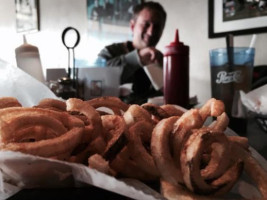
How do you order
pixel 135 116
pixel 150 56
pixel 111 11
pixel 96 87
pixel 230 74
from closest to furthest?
pixel 135 116, pixel 230 74, pixel 96 87, pixel 150 56, pixel 111 11

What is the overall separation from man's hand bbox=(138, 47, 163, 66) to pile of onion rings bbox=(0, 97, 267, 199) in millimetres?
1542

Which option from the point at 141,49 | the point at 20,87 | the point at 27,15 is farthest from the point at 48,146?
the point at 27,15

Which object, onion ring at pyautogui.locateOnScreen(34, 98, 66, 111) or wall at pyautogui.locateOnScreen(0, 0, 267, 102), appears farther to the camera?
wall at pyautogui.locateOnScreen(0, 0, 267, 102)

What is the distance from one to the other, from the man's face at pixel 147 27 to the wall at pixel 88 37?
0.29 m

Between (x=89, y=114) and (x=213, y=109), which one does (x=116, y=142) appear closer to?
(x=89, y=114)

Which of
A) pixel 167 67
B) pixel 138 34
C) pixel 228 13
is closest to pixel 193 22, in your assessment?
pixel 228 13

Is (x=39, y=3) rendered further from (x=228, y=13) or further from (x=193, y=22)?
(x=228, y=13)

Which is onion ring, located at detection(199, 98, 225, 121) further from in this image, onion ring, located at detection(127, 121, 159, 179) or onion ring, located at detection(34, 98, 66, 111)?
onion ring, located at detection(34, 98, 66, 111)

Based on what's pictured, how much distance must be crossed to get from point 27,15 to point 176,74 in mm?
3663

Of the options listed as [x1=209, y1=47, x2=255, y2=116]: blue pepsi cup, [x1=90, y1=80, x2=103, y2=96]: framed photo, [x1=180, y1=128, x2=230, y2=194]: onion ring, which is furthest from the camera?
[x1=90, y1=80, x2=103, y2=96]: framed photo

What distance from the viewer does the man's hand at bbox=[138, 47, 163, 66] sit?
1926mm

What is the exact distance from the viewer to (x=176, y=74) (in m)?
0.85

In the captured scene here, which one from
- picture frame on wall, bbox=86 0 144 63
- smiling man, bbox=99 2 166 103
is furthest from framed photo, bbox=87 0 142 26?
smiling man, bbox=99 2 166 103

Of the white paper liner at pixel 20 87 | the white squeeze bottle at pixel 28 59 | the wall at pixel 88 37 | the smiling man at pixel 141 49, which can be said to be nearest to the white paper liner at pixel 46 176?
the white paper liner at pixel 20 87
